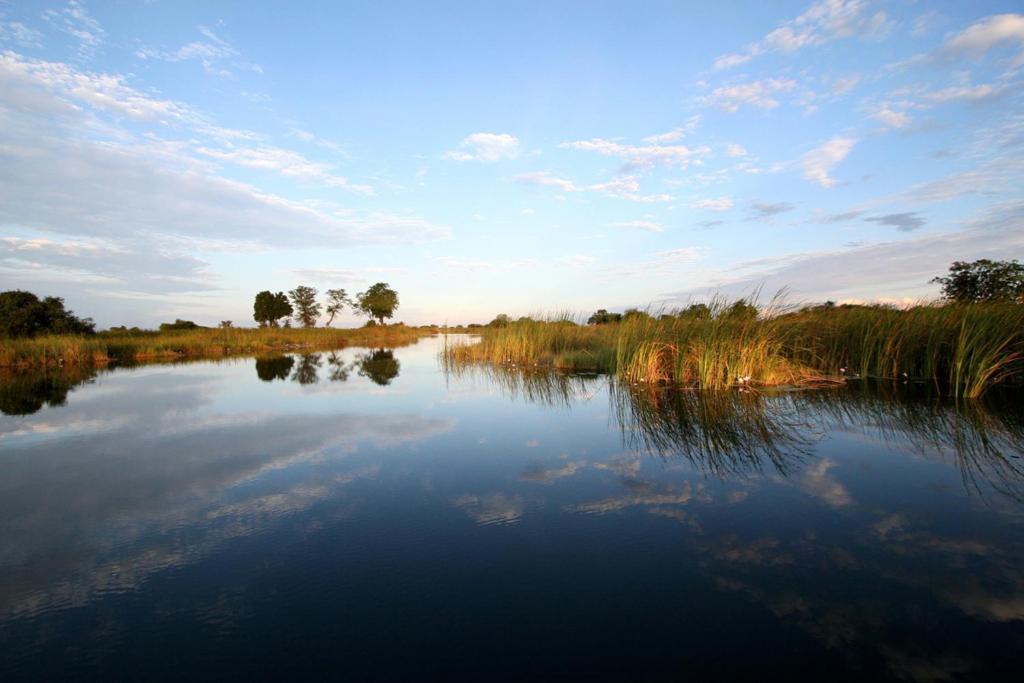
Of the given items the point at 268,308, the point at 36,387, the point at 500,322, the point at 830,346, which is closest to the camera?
the point at 830,346

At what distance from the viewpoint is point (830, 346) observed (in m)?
12.8

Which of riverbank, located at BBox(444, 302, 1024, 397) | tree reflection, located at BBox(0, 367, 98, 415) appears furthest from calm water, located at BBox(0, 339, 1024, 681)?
tree reflection, located at BBox(0, 367, 98, 415)

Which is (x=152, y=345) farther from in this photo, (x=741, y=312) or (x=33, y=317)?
(x=741, y=312)

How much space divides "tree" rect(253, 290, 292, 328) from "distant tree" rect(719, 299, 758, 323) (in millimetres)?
60306

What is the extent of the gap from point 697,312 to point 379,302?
207ft

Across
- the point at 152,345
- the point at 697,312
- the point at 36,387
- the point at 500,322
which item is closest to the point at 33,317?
the point at 152,345

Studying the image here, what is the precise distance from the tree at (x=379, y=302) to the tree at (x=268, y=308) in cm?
1190

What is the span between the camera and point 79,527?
3857 millimetres

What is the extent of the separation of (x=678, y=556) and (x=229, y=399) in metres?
10.3

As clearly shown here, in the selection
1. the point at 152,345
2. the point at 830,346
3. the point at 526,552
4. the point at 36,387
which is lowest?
the point at 526,552

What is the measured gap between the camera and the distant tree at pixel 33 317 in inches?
906

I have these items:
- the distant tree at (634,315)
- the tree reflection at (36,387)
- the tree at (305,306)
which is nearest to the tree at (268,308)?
the tree at (305,306)

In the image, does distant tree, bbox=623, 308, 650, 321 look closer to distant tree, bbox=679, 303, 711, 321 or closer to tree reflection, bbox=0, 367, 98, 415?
distant tree, bbox=679, 303, 711, 321

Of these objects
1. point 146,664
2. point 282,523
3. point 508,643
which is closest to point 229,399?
point 282,523
